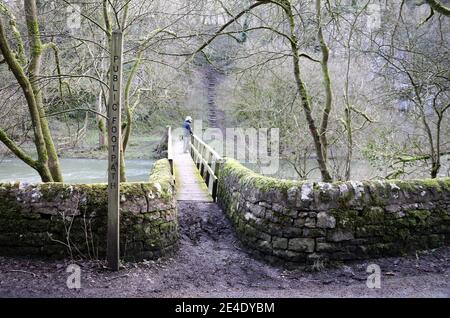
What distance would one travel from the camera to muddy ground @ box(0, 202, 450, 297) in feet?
14.1

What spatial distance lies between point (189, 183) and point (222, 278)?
5.44m

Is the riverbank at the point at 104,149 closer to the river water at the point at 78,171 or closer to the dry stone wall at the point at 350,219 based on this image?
the river water at the point at 78,171

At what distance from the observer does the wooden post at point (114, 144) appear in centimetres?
466

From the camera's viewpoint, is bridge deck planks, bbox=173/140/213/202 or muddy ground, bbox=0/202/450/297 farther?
bridge deck planks, bbox=173/140/213/202

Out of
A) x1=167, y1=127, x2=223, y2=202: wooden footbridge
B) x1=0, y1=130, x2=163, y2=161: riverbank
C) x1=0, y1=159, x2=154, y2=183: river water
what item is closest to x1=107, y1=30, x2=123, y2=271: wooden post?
x1=167, y1=127, x2=223, y2=202: wooden footbridge

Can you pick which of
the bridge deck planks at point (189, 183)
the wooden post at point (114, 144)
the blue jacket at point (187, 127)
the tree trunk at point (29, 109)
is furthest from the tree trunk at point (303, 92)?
the blue jacket at point (187, 127)

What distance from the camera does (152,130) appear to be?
34906 mm

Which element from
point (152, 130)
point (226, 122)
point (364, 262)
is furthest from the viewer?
point (152, 130)

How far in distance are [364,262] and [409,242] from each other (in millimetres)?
784

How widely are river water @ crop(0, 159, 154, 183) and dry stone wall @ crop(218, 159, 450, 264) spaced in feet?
41.1

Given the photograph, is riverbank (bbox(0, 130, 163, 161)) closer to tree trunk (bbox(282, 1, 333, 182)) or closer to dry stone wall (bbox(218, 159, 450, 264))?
tree trunk (bbox(282, 1, 333, 182))

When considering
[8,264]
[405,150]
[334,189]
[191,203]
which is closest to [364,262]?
[334,189]

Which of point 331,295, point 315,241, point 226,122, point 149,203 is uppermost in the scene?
point 226,122
